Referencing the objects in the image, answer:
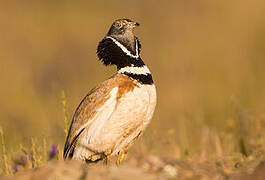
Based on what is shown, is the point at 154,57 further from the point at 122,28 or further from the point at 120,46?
the point at 120,46

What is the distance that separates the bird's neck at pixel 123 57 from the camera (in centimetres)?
735

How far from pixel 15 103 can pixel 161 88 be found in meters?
3.81

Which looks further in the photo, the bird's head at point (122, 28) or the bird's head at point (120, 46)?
the bird's head at point (122, 28)

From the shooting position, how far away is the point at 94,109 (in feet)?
23.6

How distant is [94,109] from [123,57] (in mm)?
802

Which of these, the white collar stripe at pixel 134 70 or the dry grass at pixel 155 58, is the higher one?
the white collar stripe at pixel 134 70

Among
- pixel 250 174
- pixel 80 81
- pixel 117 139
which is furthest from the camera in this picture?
pixel 80 81

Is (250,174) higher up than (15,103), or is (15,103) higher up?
(250,174)

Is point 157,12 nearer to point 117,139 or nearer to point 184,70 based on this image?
point 184,70

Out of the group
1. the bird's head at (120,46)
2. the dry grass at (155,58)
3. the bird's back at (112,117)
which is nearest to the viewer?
the bird's back at (112,117)

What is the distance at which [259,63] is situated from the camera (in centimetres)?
1560

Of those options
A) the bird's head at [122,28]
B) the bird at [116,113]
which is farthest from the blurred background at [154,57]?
the bird's head at [122,28]

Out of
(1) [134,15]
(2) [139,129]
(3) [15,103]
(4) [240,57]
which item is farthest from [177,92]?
(2) [139,129]

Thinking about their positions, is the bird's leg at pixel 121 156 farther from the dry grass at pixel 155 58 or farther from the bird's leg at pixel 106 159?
the dry grass at pixel 155 58
